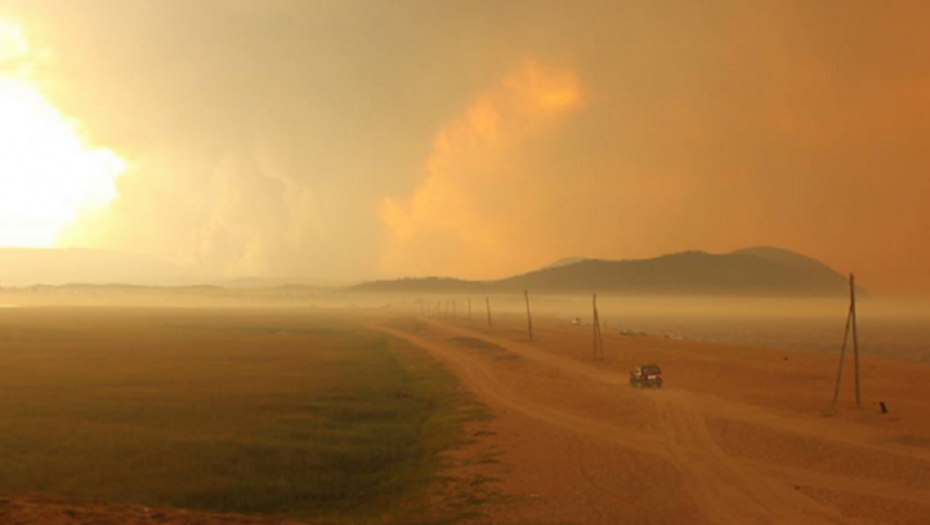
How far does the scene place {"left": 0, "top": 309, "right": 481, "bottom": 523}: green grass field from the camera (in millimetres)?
25875

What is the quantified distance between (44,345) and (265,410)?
72.4 m

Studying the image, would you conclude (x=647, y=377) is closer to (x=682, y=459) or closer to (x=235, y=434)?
(x=682, y=459)

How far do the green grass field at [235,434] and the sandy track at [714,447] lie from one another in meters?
5.77

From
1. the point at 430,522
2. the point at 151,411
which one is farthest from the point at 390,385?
the point at 430,522

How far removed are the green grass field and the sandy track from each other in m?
5.77

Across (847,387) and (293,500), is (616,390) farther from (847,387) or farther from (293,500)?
(293,500)

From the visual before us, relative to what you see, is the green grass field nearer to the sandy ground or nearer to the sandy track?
the sandy ground

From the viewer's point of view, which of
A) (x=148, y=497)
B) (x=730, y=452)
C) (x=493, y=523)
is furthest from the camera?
(x=730, y=452)

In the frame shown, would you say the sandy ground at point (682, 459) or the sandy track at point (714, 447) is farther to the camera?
the sandy track at point (714, 447)

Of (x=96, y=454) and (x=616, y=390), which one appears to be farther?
(x=616, y=390)

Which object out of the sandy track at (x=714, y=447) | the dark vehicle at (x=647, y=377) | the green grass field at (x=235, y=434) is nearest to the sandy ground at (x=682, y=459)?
the sandy track at (x=714, y=447)

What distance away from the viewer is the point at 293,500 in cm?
2556

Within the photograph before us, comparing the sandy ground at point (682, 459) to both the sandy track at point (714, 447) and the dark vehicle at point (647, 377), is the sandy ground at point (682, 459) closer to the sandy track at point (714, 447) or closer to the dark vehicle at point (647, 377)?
the sandy track at point (714, 447)

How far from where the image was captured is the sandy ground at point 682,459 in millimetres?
21922
